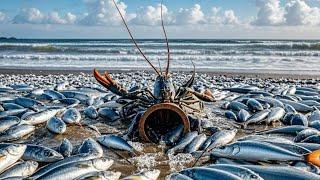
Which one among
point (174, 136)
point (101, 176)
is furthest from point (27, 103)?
point (101, 176)

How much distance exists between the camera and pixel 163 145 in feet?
19.6

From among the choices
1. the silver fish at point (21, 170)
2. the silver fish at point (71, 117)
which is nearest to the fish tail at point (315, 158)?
the silver fish at point (21, 170)

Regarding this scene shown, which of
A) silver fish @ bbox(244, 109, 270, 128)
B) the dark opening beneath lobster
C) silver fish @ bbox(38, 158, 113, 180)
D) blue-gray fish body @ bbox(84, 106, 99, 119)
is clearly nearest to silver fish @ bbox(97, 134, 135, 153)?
the dark opening beneath lobster

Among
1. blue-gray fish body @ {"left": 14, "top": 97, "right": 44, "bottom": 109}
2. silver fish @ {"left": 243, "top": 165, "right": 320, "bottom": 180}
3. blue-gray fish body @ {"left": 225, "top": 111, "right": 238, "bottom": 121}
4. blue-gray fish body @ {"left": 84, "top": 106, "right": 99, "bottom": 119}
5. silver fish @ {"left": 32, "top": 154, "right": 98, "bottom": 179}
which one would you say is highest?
silver fish @ {"left": 243, "top": 165, "right": 320, "bottom": 180}

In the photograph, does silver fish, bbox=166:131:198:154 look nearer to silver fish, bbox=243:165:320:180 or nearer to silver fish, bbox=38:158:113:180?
silver fish, bbox=38:158:113:180

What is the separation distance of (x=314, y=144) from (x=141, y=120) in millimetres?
2236

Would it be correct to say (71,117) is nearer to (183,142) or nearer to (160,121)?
(160,121)

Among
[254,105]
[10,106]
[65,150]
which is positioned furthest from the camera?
[254,105]

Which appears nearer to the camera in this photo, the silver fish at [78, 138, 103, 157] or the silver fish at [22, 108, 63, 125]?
the silver fish at [78, 138, 103, 157]

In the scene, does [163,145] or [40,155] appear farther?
[163,145]

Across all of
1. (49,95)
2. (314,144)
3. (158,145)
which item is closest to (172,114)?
(158,145)

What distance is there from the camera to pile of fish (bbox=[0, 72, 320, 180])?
4309 millimetres

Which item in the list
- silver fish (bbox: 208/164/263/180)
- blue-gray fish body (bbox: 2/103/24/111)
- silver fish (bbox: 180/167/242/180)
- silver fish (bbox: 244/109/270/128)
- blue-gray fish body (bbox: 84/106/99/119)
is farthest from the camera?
blue-gray fish body (bbox: 2/103/24/111)

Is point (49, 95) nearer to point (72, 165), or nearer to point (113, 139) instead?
point (113, 139)
